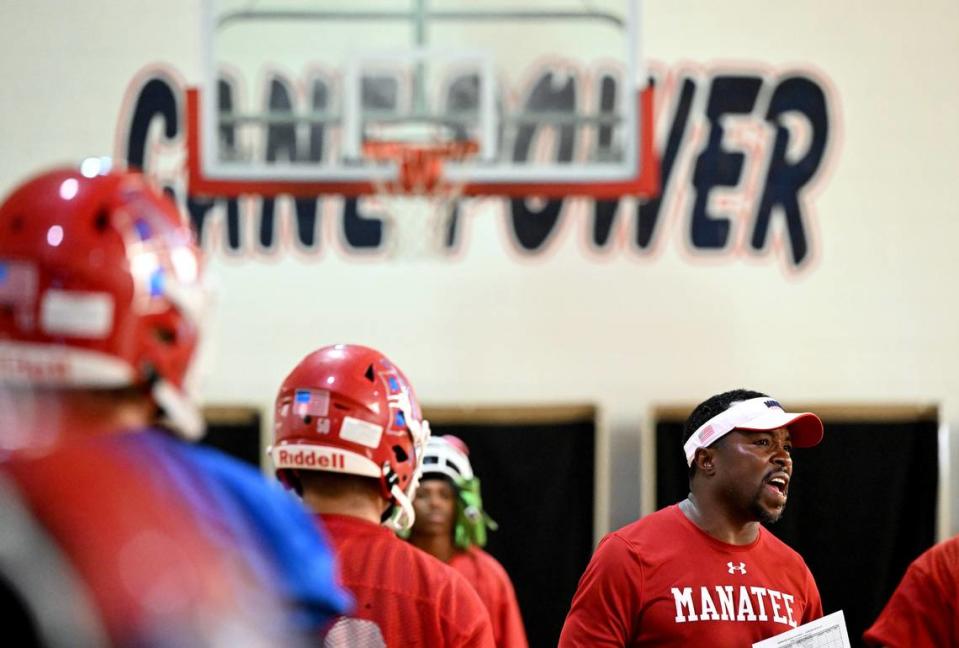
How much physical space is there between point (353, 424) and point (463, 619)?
54 cm

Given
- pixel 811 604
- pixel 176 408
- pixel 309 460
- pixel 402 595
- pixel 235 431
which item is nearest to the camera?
pixel 176 408

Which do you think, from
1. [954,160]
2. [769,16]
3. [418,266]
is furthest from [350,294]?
[954,160]

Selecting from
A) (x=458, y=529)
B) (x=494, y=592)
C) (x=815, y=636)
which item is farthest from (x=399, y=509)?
(x=458, y=529)

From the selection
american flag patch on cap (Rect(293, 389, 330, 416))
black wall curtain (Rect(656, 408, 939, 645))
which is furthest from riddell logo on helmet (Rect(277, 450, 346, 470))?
black wall curtain (Rect(656, 408, 939, 645))

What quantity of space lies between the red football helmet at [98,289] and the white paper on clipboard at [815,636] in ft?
8.47

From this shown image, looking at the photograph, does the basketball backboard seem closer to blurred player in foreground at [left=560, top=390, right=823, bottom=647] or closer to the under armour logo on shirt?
blurred player in foreground at [left=560, top=390, right=823, bottom=647]

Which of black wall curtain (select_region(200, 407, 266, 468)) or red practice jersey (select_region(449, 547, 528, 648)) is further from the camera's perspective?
black wall curtain (select_region(200, 407, 266, 468))

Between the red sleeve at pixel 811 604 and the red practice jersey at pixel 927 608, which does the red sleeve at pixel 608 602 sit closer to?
the red sleeve at pixel 811 604

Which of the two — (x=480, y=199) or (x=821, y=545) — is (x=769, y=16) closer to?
(x=480, y=199)

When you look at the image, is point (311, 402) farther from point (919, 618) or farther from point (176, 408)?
point (919, 618)

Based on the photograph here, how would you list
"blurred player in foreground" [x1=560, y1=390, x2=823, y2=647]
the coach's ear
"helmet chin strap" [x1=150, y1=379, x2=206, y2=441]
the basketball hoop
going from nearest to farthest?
"helmet chin strap" [x1=150, y1=379, x2=206, y2=441] → "blurred player in foreground" [x1=560, y1=390, x2=823, y2=647] → the coach's ear → the basketball hoop

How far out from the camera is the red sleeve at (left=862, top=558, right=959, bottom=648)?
4.88m

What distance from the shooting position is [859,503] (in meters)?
8.46

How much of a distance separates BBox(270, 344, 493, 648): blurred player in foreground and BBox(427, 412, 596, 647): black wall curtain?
4.97 m
